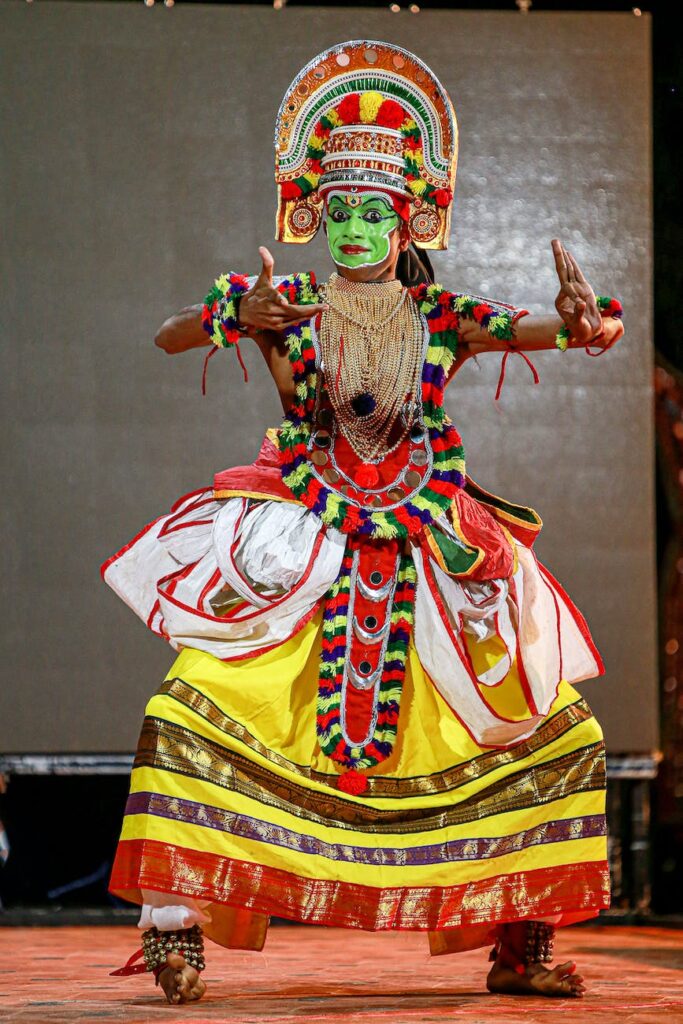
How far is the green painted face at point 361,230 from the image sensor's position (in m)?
3.34

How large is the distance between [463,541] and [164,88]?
7.90ft

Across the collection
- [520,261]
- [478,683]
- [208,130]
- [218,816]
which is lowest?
[218,816]

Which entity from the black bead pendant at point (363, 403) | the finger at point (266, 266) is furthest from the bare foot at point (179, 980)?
the finger at point (266, 266)

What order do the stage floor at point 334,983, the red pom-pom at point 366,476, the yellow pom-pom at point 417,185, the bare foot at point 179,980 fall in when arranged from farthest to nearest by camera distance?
the yellow pom-pom at point 417,185, the red pom-pom at point 366,476, the bare foot at point 179,980, the stage floor at point 334,983

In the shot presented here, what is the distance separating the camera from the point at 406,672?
3252 mm

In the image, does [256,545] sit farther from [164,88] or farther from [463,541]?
[164,88]

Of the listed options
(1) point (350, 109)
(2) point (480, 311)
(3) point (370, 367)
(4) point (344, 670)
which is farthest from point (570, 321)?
(4) point (344, 670)

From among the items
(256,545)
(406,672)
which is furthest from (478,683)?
(256,545)

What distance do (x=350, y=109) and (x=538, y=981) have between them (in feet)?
6.10

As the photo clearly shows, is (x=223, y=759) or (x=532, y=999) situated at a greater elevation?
(x=223, y=759)

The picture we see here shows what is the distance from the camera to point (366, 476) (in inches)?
129

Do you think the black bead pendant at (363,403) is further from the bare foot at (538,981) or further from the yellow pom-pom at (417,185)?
the bare foot at (538,981)

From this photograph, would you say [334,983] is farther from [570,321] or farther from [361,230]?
[361,230]

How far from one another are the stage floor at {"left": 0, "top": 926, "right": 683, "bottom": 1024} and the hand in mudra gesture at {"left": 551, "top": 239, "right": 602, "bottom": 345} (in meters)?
1.29
